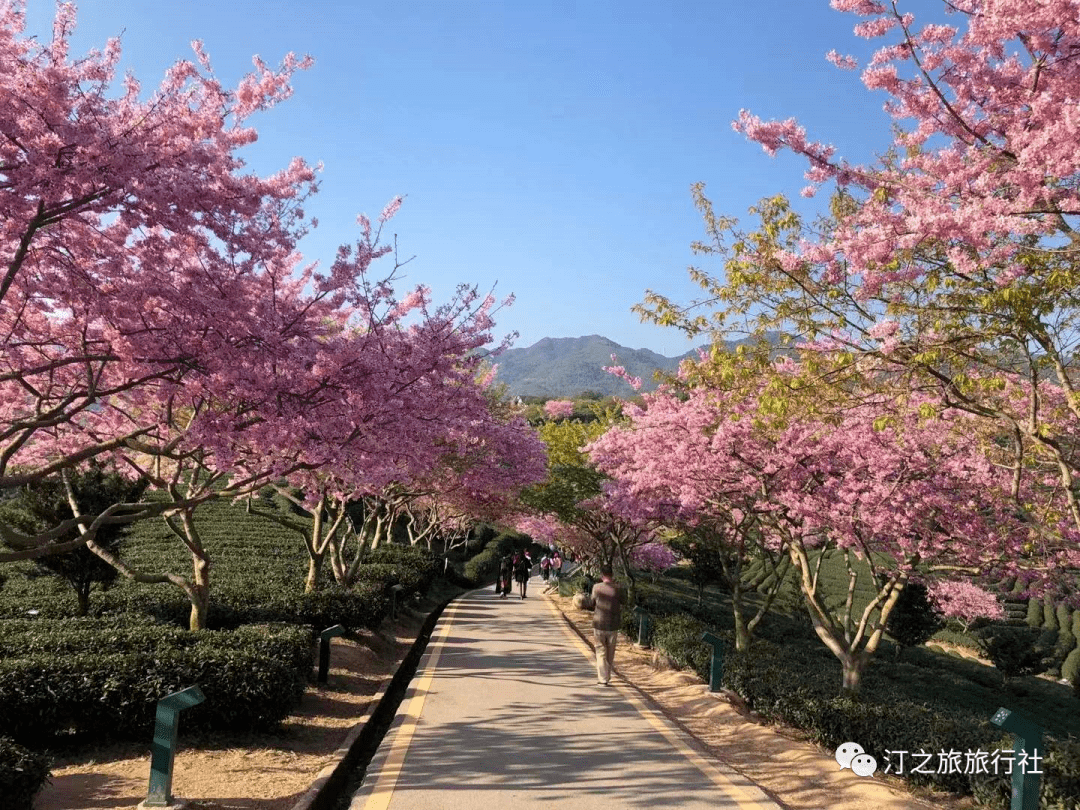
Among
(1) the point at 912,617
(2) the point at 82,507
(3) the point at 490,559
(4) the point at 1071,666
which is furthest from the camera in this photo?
(3) the point at 490,559

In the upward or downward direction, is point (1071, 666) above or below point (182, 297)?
below

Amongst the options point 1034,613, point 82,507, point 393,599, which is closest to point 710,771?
point 82,507

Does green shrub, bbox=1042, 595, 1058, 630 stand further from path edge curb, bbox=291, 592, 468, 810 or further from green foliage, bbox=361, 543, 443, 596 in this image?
path edge curb, bbox=291, 592, 468, 810

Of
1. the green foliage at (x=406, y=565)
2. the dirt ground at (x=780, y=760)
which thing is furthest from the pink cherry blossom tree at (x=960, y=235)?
the green foliage at (x=406, y=565)

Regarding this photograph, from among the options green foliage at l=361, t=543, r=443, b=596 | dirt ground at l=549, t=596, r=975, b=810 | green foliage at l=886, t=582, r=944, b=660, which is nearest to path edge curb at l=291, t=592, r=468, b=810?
dirt ground at l=549, t=596, r=975, b=810

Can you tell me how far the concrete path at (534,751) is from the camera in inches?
224

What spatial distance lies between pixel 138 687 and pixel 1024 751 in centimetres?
719

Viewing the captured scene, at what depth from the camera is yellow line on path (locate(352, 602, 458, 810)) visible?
5504mm

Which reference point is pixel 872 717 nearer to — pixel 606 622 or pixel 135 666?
pixel 606 622

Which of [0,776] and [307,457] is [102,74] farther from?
[0,776]

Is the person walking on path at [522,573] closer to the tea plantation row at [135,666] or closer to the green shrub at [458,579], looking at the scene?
the green shrub at [458,579]

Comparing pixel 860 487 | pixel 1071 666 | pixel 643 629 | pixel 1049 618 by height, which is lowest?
pixel 1071 666

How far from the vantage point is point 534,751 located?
705 centimetres

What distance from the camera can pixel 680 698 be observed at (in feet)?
35.5
